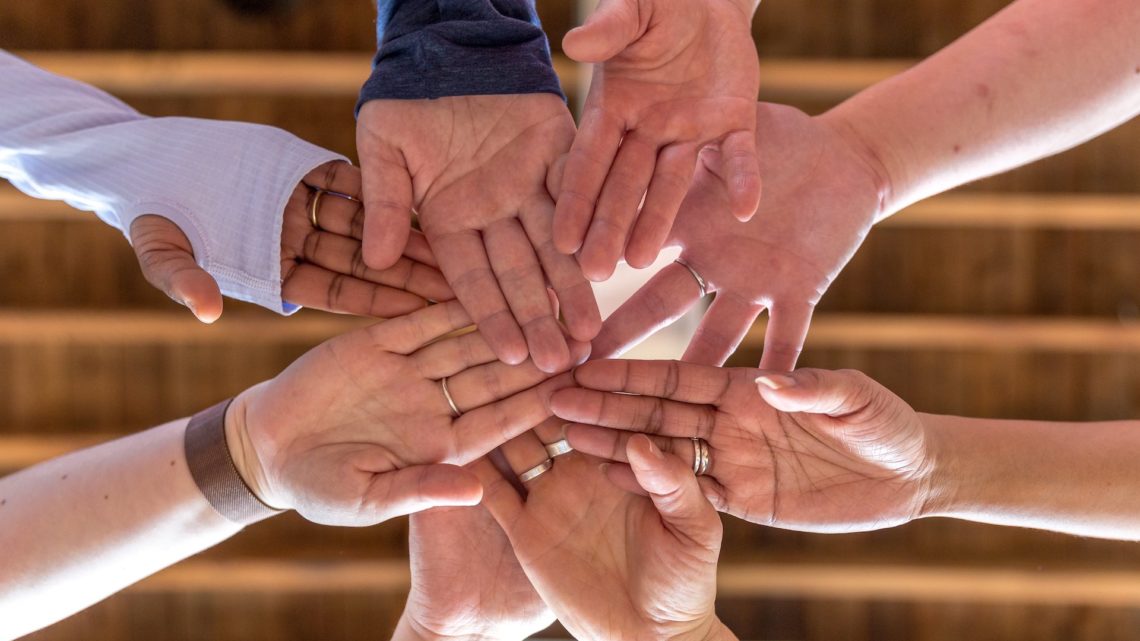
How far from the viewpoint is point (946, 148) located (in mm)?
1668

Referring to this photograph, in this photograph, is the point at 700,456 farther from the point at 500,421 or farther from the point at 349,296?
the point at 349,296

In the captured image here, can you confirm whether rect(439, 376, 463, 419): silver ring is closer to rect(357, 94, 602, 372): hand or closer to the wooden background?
rect(357, 94, 602, 372): hand

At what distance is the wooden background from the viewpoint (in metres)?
3.22

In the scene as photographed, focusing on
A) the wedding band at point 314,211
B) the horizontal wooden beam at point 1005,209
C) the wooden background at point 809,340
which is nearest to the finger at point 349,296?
the wedding band at point 314,211

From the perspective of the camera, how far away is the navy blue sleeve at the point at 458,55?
1.49 meters

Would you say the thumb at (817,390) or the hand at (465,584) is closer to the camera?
the thumb at (817,390)

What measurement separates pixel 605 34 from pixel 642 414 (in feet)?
1.99

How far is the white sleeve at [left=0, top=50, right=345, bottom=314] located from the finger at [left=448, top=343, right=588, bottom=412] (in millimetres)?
353

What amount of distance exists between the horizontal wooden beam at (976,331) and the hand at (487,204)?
207cm

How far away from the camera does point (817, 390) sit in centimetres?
115

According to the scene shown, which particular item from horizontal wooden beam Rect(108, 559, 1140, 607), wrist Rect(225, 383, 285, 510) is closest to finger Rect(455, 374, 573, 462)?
wrist Rect(225, 383, 285, 510)

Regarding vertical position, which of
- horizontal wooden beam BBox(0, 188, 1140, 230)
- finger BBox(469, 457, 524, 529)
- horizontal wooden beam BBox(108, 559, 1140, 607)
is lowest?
horizontal wooden beam BBox(108, 559, 1140, 607)

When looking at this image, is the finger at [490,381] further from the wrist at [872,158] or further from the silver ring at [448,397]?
the wrist at [872,158]

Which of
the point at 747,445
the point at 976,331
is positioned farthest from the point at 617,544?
the point at 976,331
